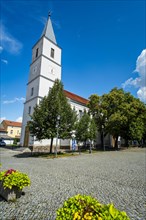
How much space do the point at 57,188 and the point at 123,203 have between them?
8.18 ft

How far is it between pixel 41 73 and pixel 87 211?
26.5 m

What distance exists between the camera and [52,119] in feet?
59.2

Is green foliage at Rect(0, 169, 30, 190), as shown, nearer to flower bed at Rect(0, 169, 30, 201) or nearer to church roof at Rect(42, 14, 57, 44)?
Answer: flower bed at Rect(0, 169, 30, 201)

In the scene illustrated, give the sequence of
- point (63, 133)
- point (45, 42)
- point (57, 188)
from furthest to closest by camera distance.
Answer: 1. point (45, 42)
2. point (63, 133)
3. point (57, 188)

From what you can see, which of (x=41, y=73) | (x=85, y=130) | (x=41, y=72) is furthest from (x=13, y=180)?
(x=41, y=72)

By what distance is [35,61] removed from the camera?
2927 centimetres

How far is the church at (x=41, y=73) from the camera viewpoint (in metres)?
25.9

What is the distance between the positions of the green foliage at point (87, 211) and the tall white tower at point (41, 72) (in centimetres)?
2277

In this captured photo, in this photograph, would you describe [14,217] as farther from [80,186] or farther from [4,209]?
[80,186]

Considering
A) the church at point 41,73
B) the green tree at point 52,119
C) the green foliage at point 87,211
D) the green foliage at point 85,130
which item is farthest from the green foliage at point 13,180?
the church at point 41,73

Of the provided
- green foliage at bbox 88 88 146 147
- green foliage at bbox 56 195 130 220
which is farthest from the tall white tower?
green foliage at bbox 56 195 130 220

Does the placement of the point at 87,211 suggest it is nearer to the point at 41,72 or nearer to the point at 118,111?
the point at 41,72

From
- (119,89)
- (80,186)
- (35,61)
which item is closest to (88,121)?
(119,89)

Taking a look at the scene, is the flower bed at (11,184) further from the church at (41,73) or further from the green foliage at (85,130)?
the church at (41,73)
